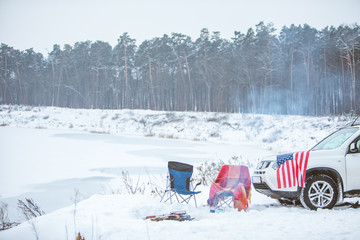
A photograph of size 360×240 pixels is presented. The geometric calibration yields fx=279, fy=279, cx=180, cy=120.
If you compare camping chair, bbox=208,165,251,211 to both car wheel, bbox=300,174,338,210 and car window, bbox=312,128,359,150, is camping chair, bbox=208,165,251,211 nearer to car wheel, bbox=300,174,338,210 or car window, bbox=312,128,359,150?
car wheel, bbox=300,174,338,210

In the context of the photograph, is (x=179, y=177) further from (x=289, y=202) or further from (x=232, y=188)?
(x=289, y=202)

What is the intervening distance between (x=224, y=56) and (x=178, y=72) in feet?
24.6

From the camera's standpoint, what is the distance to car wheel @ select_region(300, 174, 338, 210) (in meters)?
4.94

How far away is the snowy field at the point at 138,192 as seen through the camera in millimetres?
3971

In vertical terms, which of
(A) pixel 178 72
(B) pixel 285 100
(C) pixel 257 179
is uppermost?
(A) pixel 178 72

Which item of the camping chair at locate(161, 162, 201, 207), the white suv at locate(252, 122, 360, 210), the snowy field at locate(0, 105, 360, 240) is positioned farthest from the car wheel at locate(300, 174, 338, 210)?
the camping chair at locate(161, 162, 201, 207)

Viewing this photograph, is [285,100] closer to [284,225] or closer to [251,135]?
[251,135]

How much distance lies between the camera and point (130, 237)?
151 inches

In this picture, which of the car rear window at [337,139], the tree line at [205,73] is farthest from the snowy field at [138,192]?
the tree line at [205,73]

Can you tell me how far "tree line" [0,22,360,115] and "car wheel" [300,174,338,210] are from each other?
1031 inches

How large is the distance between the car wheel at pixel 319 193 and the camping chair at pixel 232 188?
3.52 feet

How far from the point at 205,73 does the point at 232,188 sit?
113 feet

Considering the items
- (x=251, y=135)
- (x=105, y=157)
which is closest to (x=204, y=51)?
(x=251, y=135)

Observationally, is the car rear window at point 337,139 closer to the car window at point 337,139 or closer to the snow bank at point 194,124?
the car window at point 337,139
